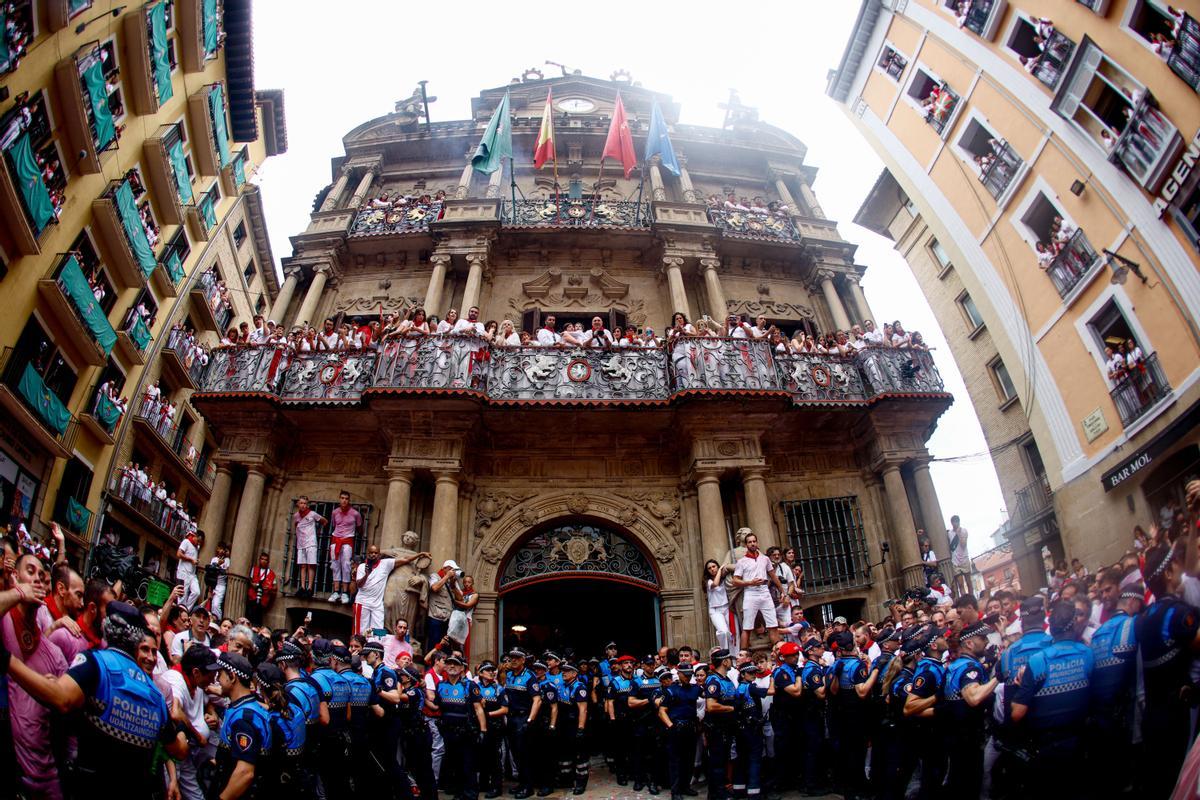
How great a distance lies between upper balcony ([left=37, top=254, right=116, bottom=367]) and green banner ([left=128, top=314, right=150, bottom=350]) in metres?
1.93

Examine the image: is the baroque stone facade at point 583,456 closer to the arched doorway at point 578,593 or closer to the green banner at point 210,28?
the arched doorway at point 578,593

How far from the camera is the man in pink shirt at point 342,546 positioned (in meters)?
12.4

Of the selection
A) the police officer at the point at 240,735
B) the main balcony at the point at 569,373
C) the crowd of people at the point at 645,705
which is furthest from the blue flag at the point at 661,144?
the police officer at the point at 240,735

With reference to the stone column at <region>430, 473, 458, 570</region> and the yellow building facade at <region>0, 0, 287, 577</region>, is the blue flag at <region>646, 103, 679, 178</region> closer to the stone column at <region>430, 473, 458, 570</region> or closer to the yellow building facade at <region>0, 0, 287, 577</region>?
the stone column at <region>430, 473, 458, 570</region>

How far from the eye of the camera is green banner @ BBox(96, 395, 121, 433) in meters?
18.3

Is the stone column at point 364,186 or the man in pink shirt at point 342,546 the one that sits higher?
the stone column at point 364,186

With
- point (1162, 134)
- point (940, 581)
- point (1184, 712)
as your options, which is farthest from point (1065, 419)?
point (1184, 712)

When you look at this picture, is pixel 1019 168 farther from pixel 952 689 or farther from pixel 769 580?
pixel 952 689

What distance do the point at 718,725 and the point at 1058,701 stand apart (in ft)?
13.3

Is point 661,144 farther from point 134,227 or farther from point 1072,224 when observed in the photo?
point 134,227

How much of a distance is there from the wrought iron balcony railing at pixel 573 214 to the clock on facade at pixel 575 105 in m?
6.43

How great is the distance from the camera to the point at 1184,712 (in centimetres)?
393

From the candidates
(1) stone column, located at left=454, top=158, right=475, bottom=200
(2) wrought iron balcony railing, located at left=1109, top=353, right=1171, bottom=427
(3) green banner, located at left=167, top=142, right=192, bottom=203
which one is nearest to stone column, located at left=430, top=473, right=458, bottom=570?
(1) stone column, located at left=454, top=158, right=475, bottom=200

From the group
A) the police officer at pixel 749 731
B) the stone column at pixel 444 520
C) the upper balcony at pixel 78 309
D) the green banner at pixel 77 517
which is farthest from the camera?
the green banner at pixel 77 517
